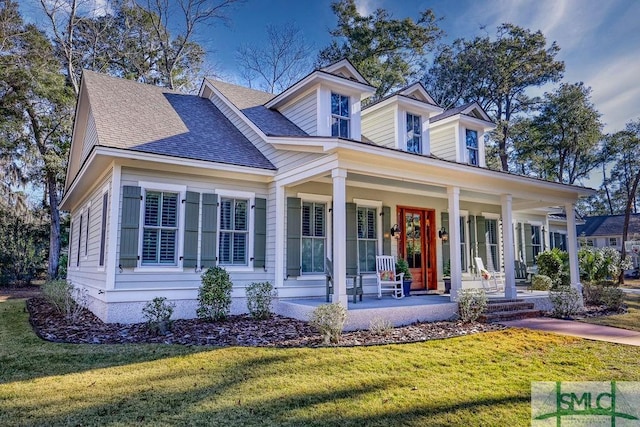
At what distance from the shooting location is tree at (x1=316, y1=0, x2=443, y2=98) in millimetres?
20797

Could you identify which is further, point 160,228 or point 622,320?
point 622,320

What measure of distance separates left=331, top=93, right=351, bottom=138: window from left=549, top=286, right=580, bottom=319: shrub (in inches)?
230

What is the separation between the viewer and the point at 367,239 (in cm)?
1023

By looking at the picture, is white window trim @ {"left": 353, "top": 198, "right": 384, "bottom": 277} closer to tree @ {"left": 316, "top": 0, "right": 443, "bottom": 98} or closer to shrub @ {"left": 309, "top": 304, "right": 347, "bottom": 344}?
shrub @ {"left": 309, "top": 304, "right": 347, "bottom": 344}

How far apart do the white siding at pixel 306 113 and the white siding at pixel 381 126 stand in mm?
2024

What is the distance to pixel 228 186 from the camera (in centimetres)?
859

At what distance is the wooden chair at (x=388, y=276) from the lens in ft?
30.3

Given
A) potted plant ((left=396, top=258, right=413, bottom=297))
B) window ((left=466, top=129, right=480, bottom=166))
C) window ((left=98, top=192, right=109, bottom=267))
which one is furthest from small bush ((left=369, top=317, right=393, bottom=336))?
window ((left=466, top=129, right=480, bottom=166))

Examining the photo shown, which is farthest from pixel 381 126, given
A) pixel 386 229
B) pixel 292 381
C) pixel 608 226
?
pixel 608 226

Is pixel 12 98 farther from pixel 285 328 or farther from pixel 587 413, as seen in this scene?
pixel 587 413

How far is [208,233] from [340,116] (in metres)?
4.08

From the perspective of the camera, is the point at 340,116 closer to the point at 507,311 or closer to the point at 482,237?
the point at 507,311

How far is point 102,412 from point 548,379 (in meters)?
4.49

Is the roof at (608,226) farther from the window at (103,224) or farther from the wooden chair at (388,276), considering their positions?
the window at (103,224)
